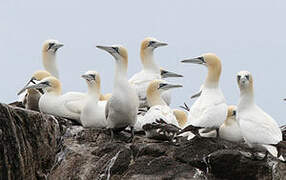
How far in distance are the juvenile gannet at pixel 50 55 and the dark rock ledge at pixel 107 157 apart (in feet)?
14.8

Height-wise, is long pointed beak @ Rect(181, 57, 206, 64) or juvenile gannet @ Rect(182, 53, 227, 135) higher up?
long pointed beak @ Rect(181, 57, 206, 64)

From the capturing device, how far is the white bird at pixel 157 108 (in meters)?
12.9

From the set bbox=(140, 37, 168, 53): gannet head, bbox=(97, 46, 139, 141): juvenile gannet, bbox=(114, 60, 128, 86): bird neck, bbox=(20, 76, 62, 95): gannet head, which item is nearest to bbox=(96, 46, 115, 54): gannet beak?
bbox=(114, 60, 128, 86): bird neck

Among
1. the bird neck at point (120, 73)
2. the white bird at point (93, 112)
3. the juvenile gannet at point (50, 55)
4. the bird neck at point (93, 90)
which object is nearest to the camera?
the bird neck at point (120, 73)

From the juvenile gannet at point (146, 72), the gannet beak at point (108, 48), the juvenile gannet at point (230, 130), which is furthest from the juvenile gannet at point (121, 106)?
the juvenile gannet at point (146, 72)

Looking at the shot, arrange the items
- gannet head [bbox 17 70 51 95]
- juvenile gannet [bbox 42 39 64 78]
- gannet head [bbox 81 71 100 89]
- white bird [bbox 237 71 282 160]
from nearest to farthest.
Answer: white bird [bbox 237 71 282 160]
gannet head [bbox 81 71 100 89]
gannet head [bbox 17 70 51 95]
juvenile gannet [bbox 42 39 64 78]

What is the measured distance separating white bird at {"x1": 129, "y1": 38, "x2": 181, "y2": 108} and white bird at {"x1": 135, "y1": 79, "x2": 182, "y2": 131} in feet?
3.14

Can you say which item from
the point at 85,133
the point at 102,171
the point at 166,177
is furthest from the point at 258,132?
the point at 85,133

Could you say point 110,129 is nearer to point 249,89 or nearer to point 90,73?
point 90,73

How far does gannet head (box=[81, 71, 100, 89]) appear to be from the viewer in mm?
14438

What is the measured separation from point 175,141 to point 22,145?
250cm

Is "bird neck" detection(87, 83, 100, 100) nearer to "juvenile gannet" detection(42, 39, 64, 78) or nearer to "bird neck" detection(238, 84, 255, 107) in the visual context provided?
"bird neck" detection(238, 84, 255, 107)

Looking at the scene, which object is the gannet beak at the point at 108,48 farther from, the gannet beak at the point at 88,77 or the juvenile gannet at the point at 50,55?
the juvenile gannet at the point at 50,55

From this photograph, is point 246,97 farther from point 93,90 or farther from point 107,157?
point 93,90
